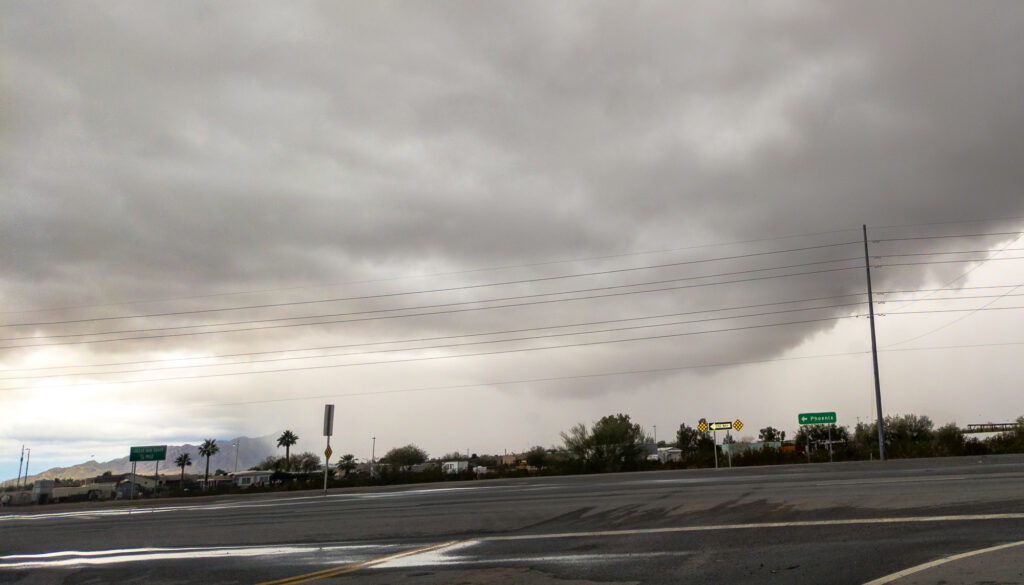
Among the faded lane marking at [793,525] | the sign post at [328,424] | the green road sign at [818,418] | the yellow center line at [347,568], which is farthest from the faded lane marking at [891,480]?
the green road sign at [818,418]

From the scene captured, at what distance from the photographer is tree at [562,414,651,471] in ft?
178

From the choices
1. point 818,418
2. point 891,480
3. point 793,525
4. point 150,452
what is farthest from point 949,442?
point 150,452

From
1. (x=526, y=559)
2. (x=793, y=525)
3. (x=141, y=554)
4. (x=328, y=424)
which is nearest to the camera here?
(x=526, y=559)

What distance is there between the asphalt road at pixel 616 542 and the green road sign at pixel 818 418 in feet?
124

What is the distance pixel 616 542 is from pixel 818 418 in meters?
49.7

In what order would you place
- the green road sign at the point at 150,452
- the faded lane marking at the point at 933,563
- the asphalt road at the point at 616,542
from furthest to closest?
the green road sign at the point at 150,452 → the asphalt road at the point at 616,542 → the faded lane marking at the point at 933,563

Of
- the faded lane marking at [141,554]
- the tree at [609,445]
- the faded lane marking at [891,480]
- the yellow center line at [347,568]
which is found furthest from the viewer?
the tree at [609,445]

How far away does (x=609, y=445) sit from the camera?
56.0 meters

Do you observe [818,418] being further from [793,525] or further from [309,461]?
[309,461]

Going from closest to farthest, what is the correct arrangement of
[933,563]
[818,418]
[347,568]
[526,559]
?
[933,563] → [526,559] → [347,568] → [818,418]

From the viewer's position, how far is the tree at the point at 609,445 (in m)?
54.1

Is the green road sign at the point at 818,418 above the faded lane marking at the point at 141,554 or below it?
above

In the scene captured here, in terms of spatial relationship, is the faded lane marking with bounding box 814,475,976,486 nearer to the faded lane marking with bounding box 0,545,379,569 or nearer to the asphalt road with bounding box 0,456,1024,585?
the asphalt road with bounding box 0,456,1024,585

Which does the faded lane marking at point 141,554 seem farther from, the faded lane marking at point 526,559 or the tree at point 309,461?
the tree at point 309,461
